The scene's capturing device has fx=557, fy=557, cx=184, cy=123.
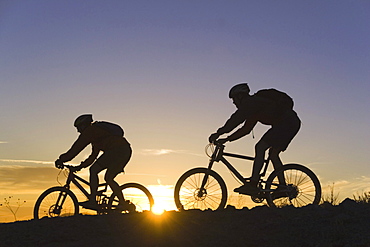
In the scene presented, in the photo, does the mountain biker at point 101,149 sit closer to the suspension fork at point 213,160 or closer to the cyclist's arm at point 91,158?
the cyclist's arm at point 91,158

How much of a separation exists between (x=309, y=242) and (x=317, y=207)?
1389mm

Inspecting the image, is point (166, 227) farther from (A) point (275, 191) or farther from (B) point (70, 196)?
(B) point (70, 196)

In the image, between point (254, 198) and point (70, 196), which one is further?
point (70, 196)

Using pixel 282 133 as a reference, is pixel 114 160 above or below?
below

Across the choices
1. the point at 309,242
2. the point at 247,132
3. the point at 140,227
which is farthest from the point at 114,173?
the point at 309,242

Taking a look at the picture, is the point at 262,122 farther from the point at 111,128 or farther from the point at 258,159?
the point at 111,128

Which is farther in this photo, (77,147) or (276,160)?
(77,147)

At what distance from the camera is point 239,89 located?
9.97 meters

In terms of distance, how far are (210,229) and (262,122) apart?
323 centimetres

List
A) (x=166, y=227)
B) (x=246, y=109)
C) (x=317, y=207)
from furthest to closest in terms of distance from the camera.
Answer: (x=246, y=109)
(x=317, y=207)
(x=166, y=227)

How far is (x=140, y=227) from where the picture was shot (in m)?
7.57

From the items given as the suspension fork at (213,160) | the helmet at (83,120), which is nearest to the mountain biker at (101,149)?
the helmet at (83,120)

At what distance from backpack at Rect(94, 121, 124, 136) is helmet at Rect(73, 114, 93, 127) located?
6.3 inches

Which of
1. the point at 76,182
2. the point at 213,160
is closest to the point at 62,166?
the point at 76,182
